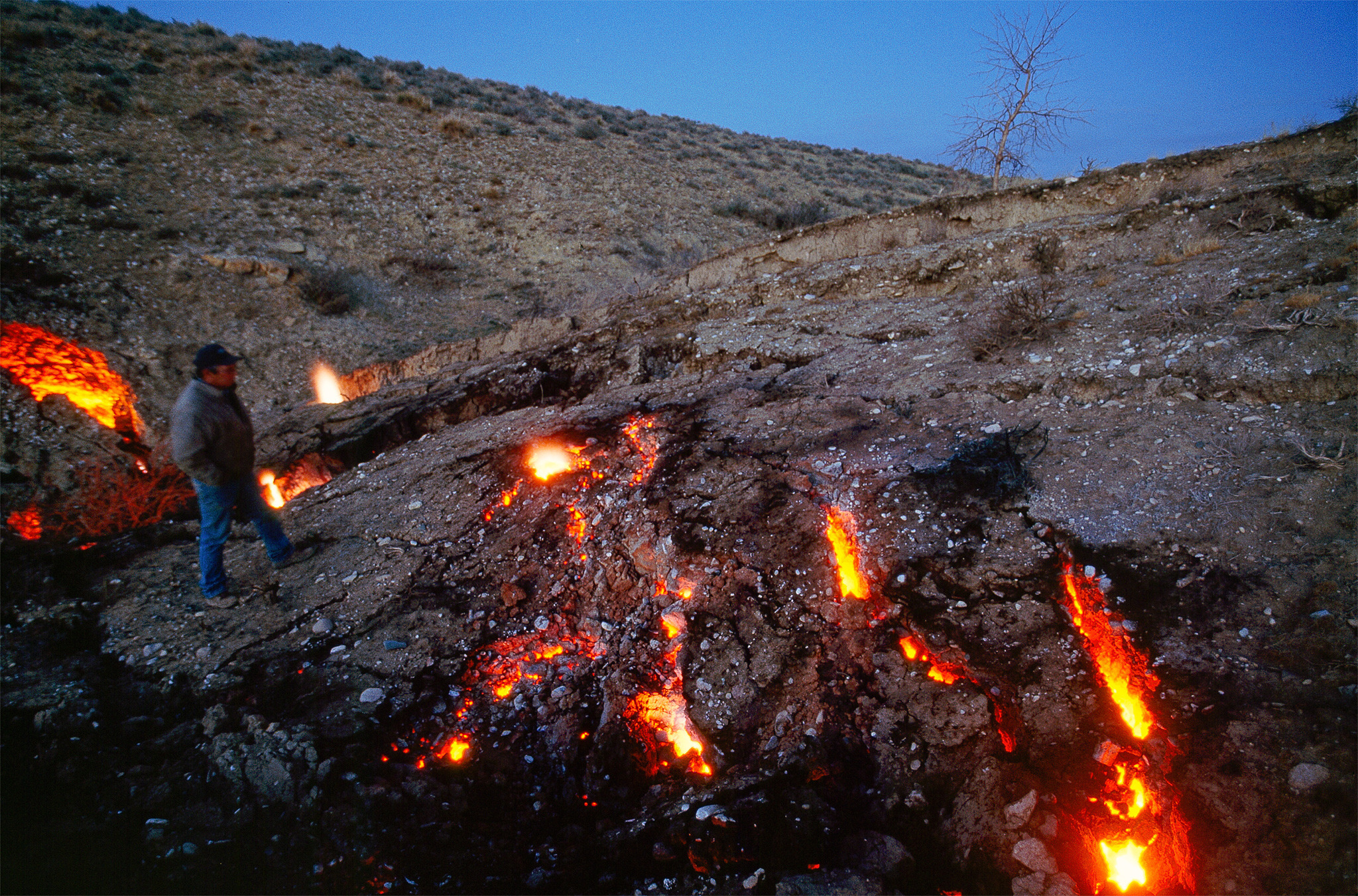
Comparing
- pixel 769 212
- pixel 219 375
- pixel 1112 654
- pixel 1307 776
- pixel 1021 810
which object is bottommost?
pixel 1021 810

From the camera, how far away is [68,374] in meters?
7.38

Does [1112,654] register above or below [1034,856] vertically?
above

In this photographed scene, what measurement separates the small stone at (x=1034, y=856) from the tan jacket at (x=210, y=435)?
198 inches

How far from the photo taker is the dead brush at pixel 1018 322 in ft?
16.4

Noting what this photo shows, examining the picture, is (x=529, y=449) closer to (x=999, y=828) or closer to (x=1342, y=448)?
(x=999, y=828)

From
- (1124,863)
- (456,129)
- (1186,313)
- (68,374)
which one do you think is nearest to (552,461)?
(1124,863)

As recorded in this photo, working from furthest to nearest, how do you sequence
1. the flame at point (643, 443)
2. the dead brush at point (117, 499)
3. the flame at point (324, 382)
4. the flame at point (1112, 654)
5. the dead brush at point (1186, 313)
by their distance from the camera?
1. the flame at point (324, 382)
2. the dead brush at point (117, 499)
3. the flame at point (643, 443)
4. the dead brush at point (1186, 313)
5. the flame at point (1112, 654)

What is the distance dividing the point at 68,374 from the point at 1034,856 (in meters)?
11.2

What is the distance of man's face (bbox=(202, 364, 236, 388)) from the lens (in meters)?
3.73

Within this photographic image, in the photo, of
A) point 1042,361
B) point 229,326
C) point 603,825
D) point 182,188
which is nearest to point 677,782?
point 603,825

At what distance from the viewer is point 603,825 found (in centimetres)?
265

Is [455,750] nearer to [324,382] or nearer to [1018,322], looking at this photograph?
[1018,322]

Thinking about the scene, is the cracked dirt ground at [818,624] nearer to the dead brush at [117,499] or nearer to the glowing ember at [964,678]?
the glowing ember at [964,678]

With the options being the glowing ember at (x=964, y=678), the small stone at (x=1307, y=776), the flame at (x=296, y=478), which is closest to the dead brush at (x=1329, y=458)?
the small stone at (x=1307, y=776)
